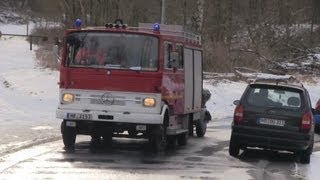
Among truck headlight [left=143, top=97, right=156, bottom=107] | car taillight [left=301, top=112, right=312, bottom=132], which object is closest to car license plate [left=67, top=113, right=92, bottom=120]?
truck headlight [left=143, top=97, right=156, bottom=107]

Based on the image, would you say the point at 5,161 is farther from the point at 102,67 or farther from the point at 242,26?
the point at 242,26

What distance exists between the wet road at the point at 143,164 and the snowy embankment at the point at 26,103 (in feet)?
3.49

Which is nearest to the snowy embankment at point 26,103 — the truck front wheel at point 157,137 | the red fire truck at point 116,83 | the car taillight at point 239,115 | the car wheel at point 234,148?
the red fire truck at point 116,83

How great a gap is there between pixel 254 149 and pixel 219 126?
6045 mm

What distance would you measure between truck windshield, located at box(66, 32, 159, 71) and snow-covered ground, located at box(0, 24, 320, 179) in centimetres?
234

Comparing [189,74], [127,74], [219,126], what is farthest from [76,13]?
[127,74]

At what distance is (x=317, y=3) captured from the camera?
6694cm

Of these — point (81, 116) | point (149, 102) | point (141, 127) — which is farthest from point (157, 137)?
point (81, 116)

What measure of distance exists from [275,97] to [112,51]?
353 centimetres

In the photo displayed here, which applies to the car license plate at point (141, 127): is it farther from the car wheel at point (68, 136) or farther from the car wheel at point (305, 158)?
the car wheel at point (305, 158)

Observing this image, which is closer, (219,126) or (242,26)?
(219,126)

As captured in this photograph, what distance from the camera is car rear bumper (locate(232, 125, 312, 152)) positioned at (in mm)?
14523

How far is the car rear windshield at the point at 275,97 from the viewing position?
14797 mm

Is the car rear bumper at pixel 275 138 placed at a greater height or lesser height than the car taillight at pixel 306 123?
lesser
